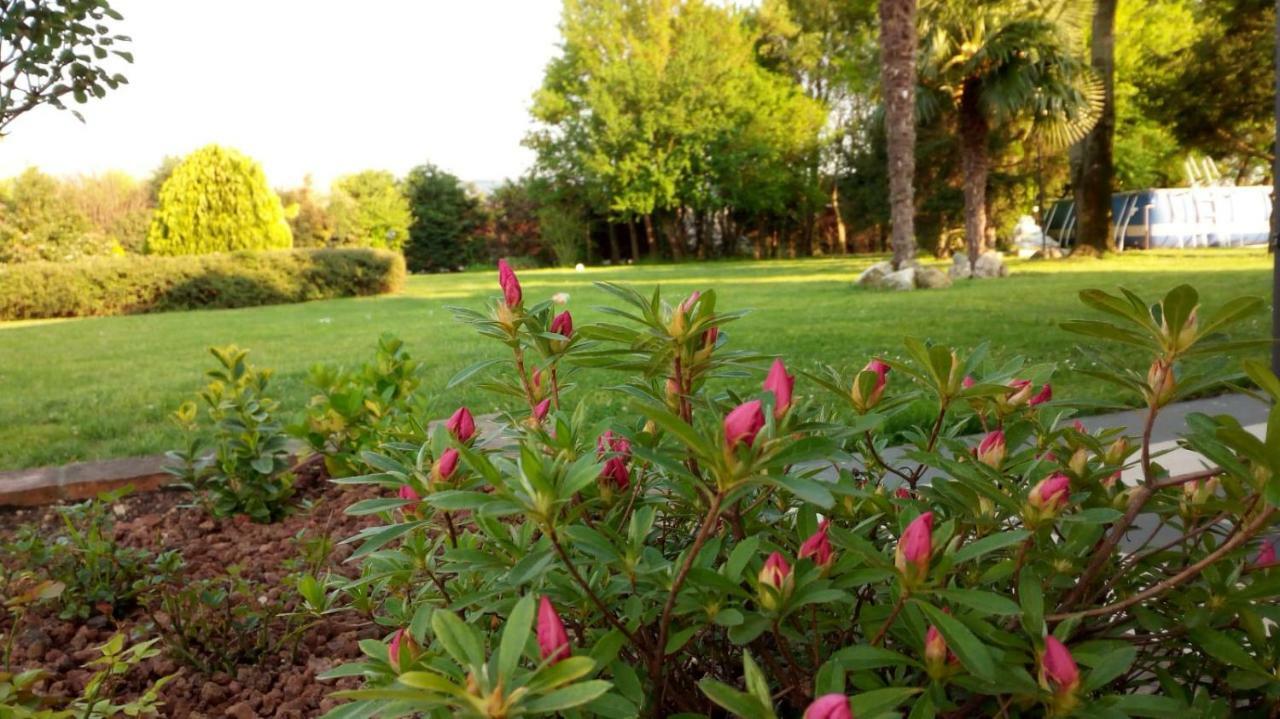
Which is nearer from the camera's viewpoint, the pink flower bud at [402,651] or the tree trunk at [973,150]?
the pink flower bud at [402,651]

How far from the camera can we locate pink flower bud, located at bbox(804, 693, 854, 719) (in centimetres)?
53

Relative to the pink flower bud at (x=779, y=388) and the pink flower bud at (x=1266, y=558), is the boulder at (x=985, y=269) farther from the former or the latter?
the pink flower bud at (x=779, y=388)

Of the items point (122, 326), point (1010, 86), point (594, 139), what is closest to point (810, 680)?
point (122, 326)

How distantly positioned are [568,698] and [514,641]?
0.05 meters

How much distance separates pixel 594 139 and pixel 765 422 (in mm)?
26547

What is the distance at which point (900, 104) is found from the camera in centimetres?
1155

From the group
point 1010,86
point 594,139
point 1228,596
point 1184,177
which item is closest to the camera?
point 1228,596

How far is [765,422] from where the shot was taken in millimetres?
664

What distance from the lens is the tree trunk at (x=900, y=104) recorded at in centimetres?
1111

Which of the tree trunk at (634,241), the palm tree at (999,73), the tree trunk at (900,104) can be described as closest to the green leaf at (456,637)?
the tree trunk at (900,104)

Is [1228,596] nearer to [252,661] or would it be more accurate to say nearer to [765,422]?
[765,422]

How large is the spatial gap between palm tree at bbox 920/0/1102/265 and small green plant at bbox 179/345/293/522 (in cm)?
1290

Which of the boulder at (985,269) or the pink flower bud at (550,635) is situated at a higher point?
the pink flower bud at (550,635)

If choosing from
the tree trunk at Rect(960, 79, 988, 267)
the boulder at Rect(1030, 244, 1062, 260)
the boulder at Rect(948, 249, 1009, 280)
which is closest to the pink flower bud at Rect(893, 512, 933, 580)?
the boulder at Rect(948, 249, 1009, 280)
